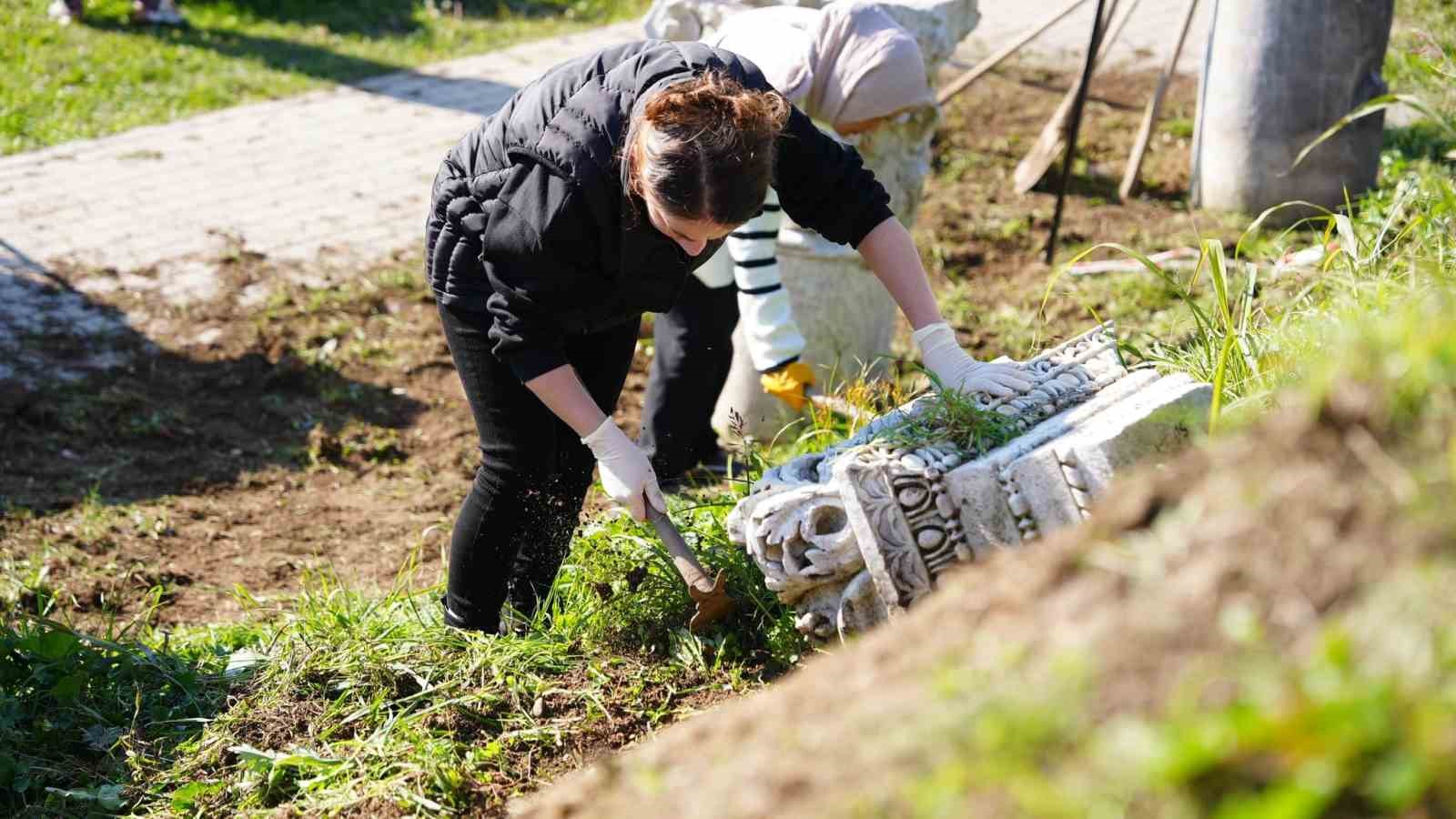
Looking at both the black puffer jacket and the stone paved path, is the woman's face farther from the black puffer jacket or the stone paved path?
the stone paved path

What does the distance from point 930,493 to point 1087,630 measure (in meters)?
1.20

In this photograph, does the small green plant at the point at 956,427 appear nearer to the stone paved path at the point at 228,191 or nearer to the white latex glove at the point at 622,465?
the white latex glove at the point at 622,465

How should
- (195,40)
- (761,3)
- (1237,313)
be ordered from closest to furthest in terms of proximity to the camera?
1. (1237,313)
2. (761,3)
3. (195,40)

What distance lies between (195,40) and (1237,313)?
8961 millimetres

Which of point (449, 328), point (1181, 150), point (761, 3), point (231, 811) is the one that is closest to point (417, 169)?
point (761, 3)

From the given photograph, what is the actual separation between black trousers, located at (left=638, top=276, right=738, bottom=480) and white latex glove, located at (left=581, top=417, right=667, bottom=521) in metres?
1.31

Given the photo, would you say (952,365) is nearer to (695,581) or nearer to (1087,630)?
(695,581)

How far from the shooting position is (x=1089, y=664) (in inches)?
45.1


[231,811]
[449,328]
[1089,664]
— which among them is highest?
[1089,664]

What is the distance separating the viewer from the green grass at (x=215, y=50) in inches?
323

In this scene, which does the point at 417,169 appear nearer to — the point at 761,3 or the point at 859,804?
the point at 761,3

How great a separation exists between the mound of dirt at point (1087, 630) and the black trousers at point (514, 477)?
162 centimetres

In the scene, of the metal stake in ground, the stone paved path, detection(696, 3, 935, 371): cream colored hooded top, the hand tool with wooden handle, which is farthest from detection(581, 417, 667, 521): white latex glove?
the metal stake in ground

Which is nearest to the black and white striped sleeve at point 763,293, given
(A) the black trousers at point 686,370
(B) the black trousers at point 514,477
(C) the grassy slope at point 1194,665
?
(A) the black trousers at point 686,370
